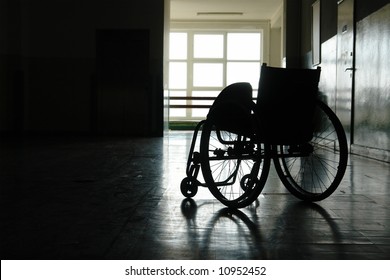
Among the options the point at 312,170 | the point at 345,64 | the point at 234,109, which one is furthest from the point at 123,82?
the point at 234,109

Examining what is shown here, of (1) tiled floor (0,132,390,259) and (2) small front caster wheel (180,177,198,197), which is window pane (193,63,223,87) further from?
(2) small front caster wheel (180,177,198,197)

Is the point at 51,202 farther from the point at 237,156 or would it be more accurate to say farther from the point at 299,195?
the point at 299,195

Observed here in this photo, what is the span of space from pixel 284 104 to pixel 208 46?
47.5ft

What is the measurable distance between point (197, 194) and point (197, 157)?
39 centimetres

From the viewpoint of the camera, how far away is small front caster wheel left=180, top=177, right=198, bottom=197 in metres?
3.01

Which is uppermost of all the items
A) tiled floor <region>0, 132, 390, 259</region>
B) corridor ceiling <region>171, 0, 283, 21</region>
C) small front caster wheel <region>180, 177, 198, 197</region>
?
corridor ceiling <region>171, 0, 283, 21</region>

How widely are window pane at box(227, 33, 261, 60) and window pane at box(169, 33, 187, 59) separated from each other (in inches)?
58.9

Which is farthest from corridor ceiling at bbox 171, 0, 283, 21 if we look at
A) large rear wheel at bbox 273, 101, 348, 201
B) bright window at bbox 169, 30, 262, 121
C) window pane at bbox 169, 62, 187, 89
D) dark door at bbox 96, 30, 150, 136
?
large rear wheel at bbox 273, 101, 348, 201

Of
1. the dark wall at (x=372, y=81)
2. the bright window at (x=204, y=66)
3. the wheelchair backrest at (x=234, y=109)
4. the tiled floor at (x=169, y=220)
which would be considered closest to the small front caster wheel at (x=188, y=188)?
the tiled floor at (x=169, y=220)

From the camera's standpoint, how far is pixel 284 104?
266 cm

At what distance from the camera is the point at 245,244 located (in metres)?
1.96

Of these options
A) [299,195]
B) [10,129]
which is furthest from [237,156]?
[10,129]

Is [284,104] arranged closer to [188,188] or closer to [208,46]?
[188,188]

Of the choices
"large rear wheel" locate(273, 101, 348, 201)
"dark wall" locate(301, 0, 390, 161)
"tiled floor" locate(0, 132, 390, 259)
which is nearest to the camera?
"tiled floor" locate(0, 132, 390, 259)
